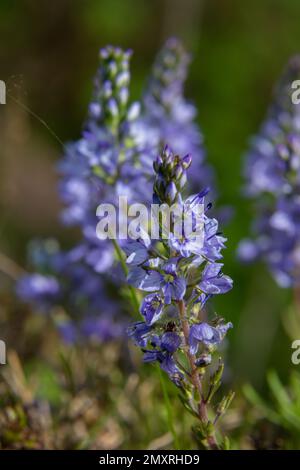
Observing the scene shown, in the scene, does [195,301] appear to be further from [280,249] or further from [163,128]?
[163,128]

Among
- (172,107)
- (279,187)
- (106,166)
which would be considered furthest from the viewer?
(172,107)

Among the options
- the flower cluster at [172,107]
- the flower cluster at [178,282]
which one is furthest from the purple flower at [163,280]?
the flower cluster at [172,107]

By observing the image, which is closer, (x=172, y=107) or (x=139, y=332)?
(x=139, y=332)

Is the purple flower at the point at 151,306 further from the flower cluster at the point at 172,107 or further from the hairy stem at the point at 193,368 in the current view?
the flower cluster at the point at 172,107

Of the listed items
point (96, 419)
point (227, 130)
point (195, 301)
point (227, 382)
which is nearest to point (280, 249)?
point (227, 382)

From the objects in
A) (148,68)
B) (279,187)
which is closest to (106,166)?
(279,187)

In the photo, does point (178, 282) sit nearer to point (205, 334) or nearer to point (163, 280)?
point (163, 280)
